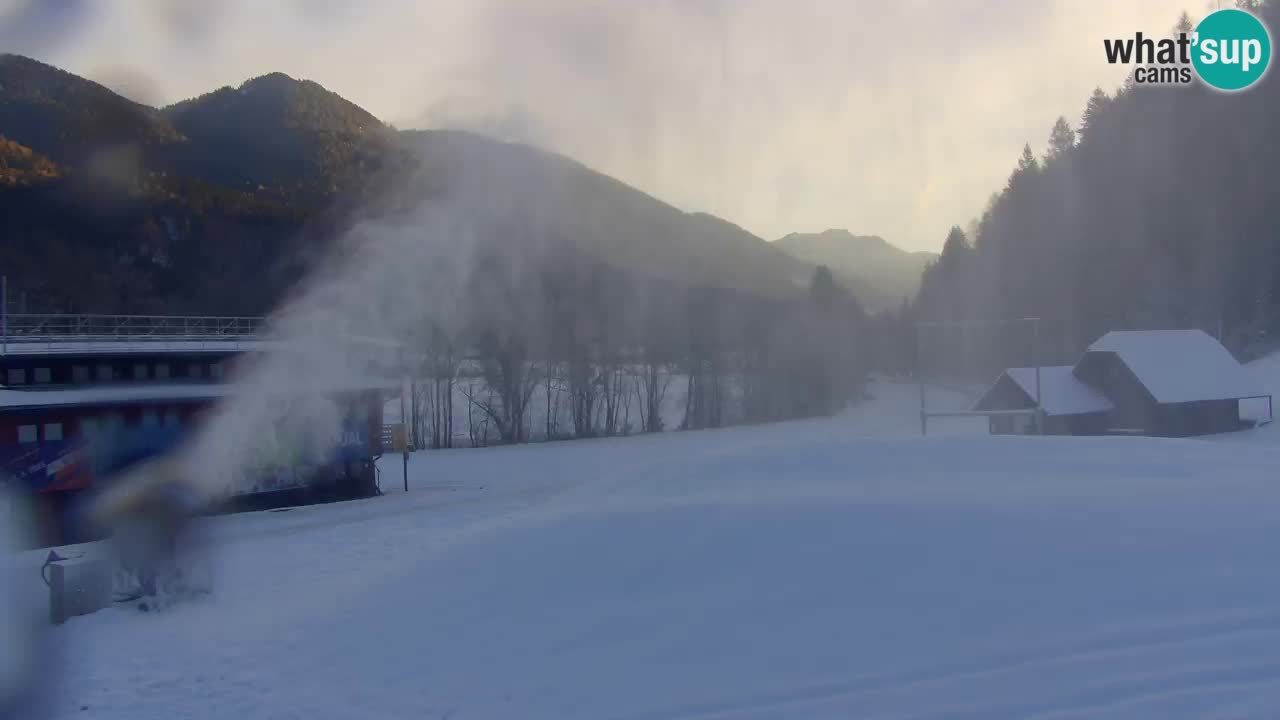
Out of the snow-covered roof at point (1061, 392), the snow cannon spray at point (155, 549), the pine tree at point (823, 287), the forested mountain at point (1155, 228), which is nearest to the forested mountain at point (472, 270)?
the pine tree at point (823, 287)

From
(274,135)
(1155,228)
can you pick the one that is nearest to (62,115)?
(274,135)

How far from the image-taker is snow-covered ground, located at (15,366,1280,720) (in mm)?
7441

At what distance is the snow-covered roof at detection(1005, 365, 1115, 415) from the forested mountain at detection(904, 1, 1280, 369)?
26015mm

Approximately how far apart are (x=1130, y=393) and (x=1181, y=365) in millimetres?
3925

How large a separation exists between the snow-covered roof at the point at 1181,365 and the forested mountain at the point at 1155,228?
20.2 meters

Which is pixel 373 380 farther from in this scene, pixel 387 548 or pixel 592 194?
pixel 592 194

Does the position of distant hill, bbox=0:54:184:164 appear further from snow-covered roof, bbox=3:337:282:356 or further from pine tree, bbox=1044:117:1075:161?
pine tree, bbox=1044:117:1075:161

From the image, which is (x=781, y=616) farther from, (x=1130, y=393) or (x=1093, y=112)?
(x=1093, y=112)

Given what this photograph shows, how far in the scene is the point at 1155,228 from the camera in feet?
227

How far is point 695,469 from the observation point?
17.9 meters

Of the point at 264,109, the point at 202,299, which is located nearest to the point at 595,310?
the point at 202,299

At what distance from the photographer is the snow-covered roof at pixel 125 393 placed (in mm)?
24203

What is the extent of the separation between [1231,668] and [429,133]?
1257 inches

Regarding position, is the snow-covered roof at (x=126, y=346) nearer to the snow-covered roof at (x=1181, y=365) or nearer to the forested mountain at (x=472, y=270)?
the forested mountain at (x=472, y=270)
